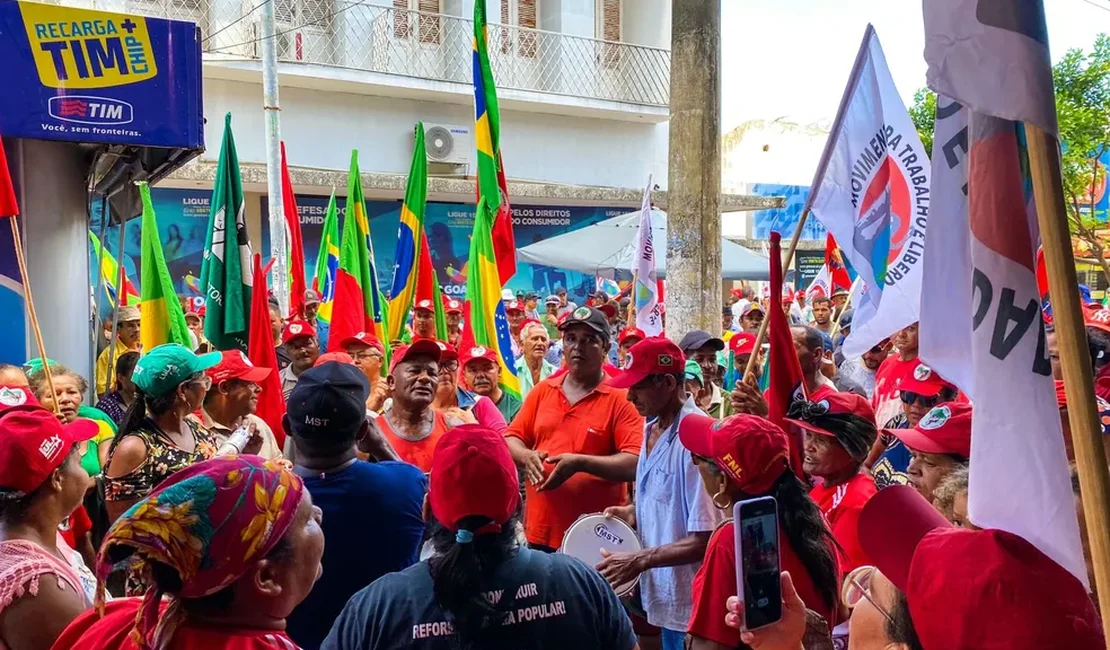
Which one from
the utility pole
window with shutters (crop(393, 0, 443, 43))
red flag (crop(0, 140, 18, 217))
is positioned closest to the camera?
red flag (crop(0, 140, 18, 217))

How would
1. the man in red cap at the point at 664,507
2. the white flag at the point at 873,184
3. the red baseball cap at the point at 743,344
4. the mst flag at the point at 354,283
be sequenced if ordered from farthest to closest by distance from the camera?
the mst flag at the point at 354,283
the red baseball cap at the point at 743,344
the white flag at the point at 873,184
the man in red cap at the point at 664,507

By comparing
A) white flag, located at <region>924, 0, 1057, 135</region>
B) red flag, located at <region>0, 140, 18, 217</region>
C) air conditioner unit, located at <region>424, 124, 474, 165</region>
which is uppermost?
air conditioner unit, located at <region>424, 124, 474, 165</region>

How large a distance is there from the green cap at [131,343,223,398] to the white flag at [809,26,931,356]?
2792 millimetres

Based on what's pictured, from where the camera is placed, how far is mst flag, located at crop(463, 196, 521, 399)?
7891mm

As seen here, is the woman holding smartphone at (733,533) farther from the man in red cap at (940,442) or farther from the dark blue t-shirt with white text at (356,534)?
the dark blue t-shirt with white text at (356,534)

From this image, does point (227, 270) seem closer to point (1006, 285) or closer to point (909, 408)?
point (909, 408)

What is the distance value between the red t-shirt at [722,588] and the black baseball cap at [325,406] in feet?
4.07

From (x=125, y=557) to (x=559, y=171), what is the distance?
1965 cm

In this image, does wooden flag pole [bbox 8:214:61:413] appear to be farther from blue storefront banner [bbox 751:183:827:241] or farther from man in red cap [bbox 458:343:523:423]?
blue storefront banner [bbox 751:183:827:241]

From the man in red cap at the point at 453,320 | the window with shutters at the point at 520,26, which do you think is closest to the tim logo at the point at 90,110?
the man in red cap at the point at 453,320

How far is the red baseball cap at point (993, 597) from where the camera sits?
1.59 meters

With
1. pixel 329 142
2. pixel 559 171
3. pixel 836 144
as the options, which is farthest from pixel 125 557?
pixel 559 171

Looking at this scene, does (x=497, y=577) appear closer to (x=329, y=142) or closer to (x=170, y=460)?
(x=170, y=460)

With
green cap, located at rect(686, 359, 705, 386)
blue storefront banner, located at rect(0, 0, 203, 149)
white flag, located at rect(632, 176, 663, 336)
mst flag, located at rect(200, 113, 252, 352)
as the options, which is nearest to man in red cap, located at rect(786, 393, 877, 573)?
green cap, located at rect(686, 359, 705, 386)
